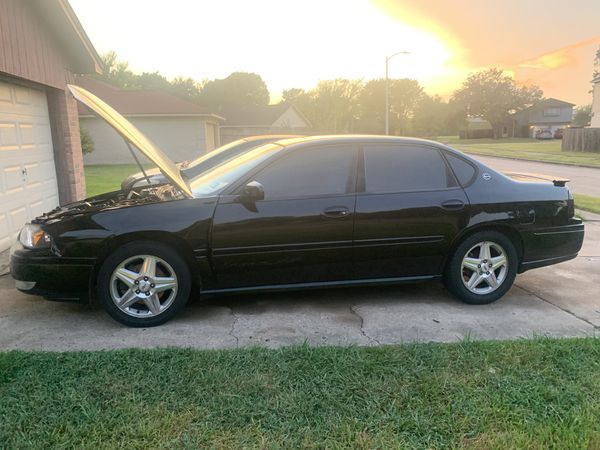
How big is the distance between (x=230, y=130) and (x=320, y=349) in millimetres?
42034

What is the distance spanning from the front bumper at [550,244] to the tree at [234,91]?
63879 mm

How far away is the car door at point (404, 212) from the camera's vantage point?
4.39 meters

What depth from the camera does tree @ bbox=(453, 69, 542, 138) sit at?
65.8 meters

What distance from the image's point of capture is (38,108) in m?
7.94

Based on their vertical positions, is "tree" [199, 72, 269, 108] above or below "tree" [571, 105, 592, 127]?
above

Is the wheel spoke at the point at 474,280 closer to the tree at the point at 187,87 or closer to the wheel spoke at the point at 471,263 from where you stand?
the wheel spoke at the point at 471,263

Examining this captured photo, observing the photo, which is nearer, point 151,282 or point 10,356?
point 10,356

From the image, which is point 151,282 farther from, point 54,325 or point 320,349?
point 320,349

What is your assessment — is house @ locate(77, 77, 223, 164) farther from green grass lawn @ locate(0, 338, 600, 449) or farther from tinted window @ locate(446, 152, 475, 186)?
green grass lawn @ locate(0, 338, 600, 449)

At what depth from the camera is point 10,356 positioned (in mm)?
3363

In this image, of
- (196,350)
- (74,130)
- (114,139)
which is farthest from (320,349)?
(114,139)

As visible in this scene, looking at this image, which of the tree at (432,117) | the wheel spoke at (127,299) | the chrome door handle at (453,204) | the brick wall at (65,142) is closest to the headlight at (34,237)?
the wheel spoke at (127,299)

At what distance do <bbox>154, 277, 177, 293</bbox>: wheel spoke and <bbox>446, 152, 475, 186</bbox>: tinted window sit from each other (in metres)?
2.75

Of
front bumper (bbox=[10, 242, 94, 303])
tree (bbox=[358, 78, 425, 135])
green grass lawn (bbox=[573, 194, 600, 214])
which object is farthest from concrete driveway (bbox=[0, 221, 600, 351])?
tree (bbox=[358, 78, 425, 135])
